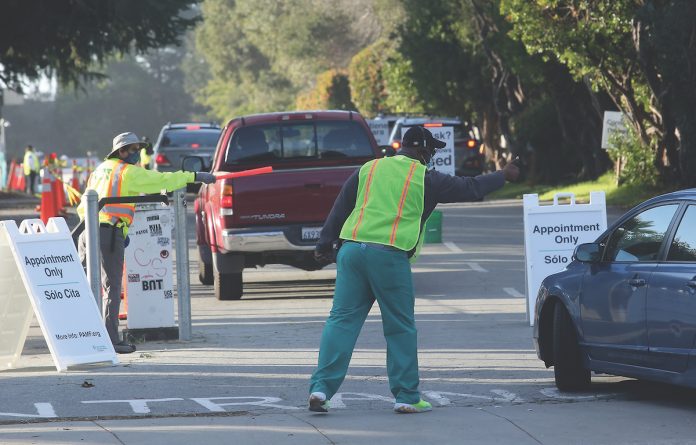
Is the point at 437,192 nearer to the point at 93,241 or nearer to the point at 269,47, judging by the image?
the point at 93,241

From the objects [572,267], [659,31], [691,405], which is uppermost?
[659,31]

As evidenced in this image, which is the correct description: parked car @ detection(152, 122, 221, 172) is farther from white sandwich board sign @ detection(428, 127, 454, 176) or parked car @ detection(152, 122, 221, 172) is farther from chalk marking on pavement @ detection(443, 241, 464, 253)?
chalk marking on pavement @ detection(443, 241, 464, 253)

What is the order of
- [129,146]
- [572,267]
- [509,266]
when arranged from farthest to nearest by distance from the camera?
[509,266]
[129,146]
[572,267]

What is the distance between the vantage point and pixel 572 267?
34.0 feet

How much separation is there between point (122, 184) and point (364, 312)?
13.1ft

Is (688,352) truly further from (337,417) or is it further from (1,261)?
(1,261)

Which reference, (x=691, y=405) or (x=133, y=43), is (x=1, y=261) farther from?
(x=133, y=43)

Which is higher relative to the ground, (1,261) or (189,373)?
(1,261)

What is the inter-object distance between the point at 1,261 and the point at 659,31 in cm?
2080

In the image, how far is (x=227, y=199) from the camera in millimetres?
16375

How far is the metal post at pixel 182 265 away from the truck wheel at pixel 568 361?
3842 mm

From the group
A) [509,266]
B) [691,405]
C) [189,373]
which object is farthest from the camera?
[509,266]

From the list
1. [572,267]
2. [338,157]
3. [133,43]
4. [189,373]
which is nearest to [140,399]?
[189,373]

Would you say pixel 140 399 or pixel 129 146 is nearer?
pixel 140 399
